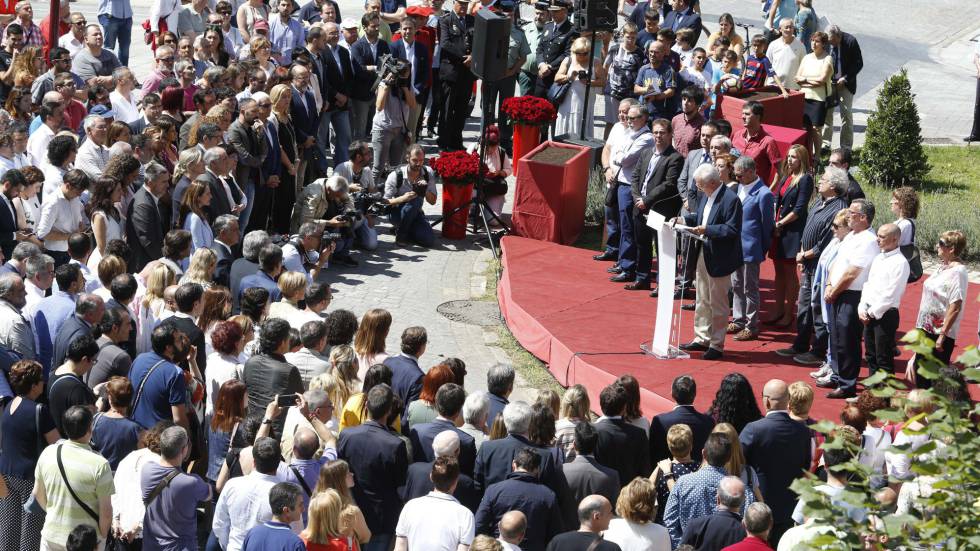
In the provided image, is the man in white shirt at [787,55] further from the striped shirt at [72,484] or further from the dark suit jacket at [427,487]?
the striped shirt at [72,484]

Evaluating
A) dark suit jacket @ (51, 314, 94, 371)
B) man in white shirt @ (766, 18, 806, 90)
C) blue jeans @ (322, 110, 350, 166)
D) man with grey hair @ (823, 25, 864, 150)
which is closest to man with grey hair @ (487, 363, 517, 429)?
dark suit jacket @ (51, 314, 94, 371)

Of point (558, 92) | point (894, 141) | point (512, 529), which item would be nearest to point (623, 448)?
point (512, 529)

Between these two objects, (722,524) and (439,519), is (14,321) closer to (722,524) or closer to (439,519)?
(439,519)

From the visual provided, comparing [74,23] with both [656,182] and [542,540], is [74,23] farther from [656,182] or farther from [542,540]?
[542,540]

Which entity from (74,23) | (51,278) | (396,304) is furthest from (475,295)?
(74,23)

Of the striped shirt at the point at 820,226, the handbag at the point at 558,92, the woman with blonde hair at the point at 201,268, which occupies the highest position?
the handbag at the point at 558,92

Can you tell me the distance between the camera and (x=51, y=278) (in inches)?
386

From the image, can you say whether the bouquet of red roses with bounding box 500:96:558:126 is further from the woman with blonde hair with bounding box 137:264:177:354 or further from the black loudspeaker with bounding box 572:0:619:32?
the woman with blonde hair with bounding box 137:264:177:354

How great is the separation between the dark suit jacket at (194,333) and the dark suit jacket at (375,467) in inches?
67.7

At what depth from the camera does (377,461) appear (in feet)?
25.7

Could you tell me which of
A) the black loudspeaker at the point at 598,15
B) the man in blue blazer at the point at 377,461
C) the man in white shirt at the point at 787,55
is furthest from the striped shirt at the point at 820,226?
the man in white shirt at the point at 787,55

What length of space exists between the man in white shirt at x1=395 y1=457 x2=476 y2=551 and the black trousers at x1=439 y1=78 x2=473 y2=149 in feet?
38.9

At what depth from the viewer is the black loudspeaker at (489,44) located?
15453mm

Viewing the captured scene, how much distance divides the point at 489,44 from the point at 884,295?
674 cm
